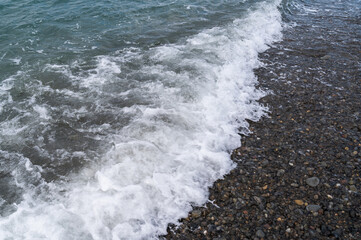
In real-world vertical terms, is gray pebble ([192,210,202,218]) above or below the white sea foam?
below

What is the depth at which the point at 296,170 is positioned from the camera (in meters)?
6.42

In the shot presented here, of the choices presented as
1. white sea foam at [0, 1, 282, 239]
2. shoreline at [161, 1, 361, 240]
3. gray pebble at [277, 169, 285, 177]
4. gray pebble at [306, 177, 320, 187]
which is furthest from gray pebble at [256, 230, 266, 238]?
gray pebble at [306, 177, 320, 187]

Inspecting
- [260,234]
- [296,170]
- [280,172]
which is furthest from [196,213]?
[296,170]

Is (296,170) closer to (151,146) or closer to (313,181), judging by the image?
(313,181)

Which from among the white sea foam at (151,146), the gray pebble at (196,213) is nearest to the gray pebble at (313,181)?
the white sea foam at (151,146)

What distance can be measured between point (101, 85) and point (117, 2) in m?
10.6

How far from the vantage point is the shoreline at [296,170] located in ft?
17.2

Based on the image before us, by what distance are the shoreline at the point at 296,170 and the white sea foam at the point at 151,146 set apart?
1.48 ft

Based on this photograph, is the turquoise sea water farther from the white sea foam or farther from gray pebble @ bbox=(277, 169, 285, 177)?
gray pebble @ bbox=(277, 169, 285, 177)

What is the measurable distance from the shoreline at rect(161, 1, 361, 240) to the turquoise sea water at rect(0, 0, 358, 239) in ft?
1.66

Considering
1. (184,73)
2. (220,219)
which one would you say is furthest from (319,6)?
(220,219)

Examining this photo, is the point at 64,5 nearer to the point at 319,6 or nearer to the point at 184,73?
the point at 184,73

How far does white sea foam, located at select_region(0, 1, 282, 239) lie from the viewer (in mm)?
5508

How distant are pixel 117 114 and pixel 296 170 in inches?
219
